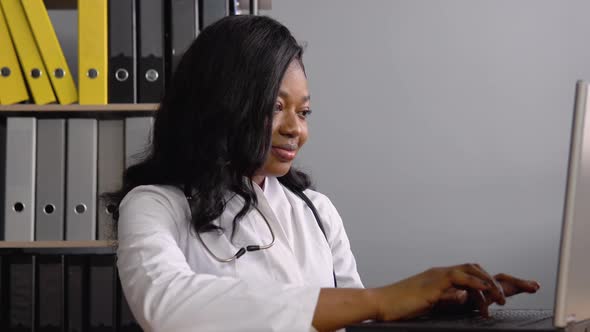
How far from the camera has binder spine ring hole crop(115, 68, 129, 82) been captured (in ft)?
7.86

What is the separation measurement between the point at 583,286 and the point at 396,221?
2.09m

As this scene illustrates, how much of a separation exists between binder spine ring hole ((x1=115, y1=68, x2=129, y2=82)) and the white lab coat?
3.04 feet

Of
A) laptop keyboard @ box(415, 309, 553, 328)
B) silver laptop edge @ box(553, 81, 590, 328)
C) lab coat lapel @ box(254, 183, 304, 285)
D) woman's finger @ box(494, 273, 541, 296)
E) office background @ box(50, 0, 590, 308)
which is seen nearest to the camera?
silver laptop edge @ box(553, 81, 590, 328)

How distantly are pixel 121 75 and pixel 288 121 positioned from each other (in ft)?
3.44

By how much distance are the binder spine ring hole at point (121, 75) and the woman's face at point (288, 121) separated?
3.30 ft

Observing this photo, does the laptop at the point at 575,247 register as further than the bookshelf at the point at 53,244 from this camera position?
No

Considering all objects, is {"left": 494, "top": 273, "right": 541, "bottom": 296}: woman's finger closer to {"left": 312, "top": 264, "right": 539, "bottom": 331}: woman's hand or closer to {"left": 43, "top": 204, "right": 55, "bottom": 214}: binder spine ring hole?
{"left": 312, "top": 264, "right": 539, "bottom": 331}: woman's hand

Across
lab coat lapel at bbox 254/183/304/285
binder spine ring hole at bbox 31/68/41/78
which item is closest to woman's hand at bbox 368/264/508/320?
lab coat lapel at bbox 254/183/304/285

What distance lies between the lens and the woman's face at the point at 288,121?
1471mm

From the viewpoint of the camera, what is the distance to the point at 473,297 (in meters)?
1.21

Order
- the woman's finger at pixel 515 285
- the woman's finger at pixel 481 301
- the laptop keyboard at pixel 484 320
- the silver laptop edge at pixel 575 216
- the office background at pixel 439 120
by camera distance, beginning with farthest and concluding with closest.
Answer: the office background at pixel 439 120, the woman's finger at pixel 515 285, the woman's finger at pixel 481 301, the laptop keyboard at pixel 484 320, the silver laptop edge at pixel 575 216

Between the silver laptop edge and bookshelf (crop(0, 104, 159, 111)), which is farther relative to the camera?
bookshelf (crop(0, 104, 159, 111))

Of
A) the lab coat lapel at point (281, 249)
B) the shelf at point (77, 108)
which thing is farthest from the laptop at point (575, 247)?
the shelf at point (77, 108)

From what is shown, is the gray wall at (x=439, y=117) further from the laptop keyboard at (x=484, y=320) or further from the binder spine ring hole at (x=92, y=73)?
the laptop keyboard at (x=484, y=320)
